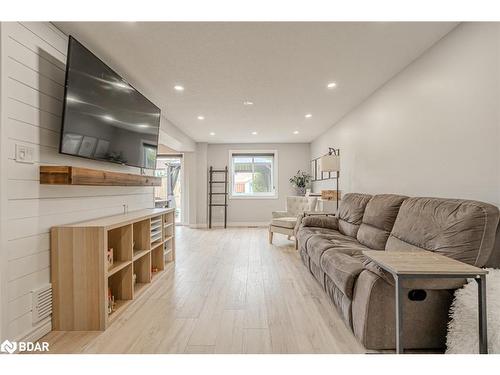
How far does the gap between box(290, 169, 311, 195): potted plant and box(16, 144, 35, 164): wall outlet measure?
19.1 feet

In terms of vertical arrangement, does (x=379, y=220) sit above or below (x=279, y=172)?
below

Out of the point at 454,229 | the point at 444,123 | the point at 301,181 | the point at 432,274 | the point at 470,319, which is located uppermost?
the point at 444,123

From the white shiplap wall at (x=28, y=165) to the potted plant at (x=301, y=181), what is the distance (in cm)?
545

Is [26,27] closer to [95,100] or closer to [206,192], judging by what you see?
[95,100]

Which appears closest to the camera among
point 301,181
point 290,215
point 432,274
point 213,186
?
point 432,274

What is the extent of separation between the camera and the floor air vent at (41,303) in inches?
71.8

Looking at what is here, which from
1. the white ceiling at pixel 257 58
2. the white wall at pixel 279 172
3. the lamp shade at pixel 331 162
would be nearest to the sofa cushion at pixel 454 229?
the white ceiling at pixel 257 58

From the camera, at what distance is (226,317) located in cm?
216

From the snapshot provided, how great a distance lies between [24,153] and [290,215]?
4.63m

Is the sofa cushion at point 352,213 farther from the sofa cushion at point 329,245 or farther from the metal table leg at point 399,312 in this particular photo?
the metal table leg at point 399,312

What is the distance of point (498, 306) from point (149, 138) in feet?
11.2

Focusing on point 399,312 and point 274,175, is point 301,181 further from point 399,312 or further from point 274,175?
point 399,312

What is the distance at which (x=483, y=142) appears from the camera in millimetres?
1872

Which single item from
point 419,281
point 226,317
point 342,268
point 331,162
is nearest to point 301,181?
point 331,162
